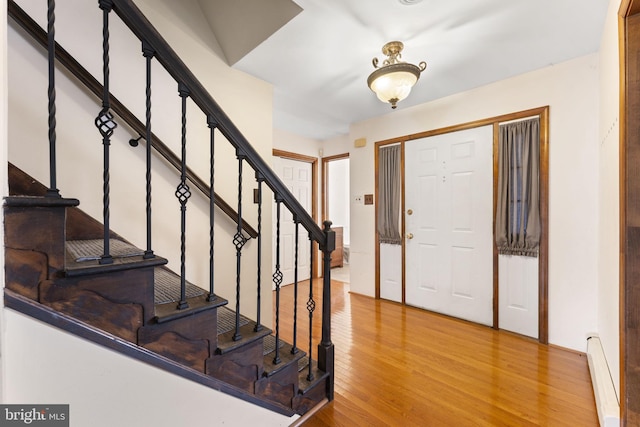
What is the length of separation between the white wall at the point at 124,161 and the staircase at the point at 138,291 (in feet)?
0.19

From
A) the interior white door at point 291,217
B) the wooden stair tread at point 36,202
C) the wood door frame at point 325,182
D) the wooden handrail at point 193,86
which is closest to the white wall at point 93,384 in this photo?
the wooden stair tread at point 36,202

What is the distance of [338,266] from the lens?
18.8 ft

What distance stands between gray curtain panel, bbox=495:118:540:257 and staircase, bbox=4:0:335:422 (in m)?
2.01

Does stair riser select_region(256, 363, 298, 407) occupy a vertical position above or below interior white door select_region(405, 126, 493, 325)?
below

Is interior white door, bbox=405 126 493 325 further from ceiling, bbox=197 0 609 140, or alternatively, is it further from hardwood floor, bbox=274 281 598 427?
ceiling, bbox=197 0 609 140

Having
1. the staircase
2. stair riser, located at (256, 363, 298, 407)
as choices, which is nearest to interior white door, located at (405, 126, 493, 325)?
the staircase

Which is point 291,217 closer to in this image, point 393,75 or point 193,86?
point 393,75

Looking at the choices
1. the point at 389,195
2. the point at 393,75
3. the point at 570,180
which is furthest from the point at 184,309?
the point at 570,180

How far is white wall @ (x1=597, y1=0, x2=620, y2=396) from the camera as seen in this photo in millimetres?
1465

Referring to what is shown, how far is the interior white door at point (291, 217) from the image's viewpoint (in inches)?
166

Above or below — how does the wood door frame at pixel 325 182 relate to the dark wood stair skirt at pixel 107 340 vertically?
above

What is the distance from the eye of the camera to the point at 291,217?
4305 millimetres

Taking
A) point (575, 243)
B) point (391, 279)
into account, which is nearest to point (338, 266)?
point (391, 279)

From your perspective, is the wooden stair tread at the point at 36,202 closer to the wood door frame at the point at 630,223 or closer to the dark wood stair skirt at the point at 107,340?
the dark wood stair skirt at the point at 107,340
